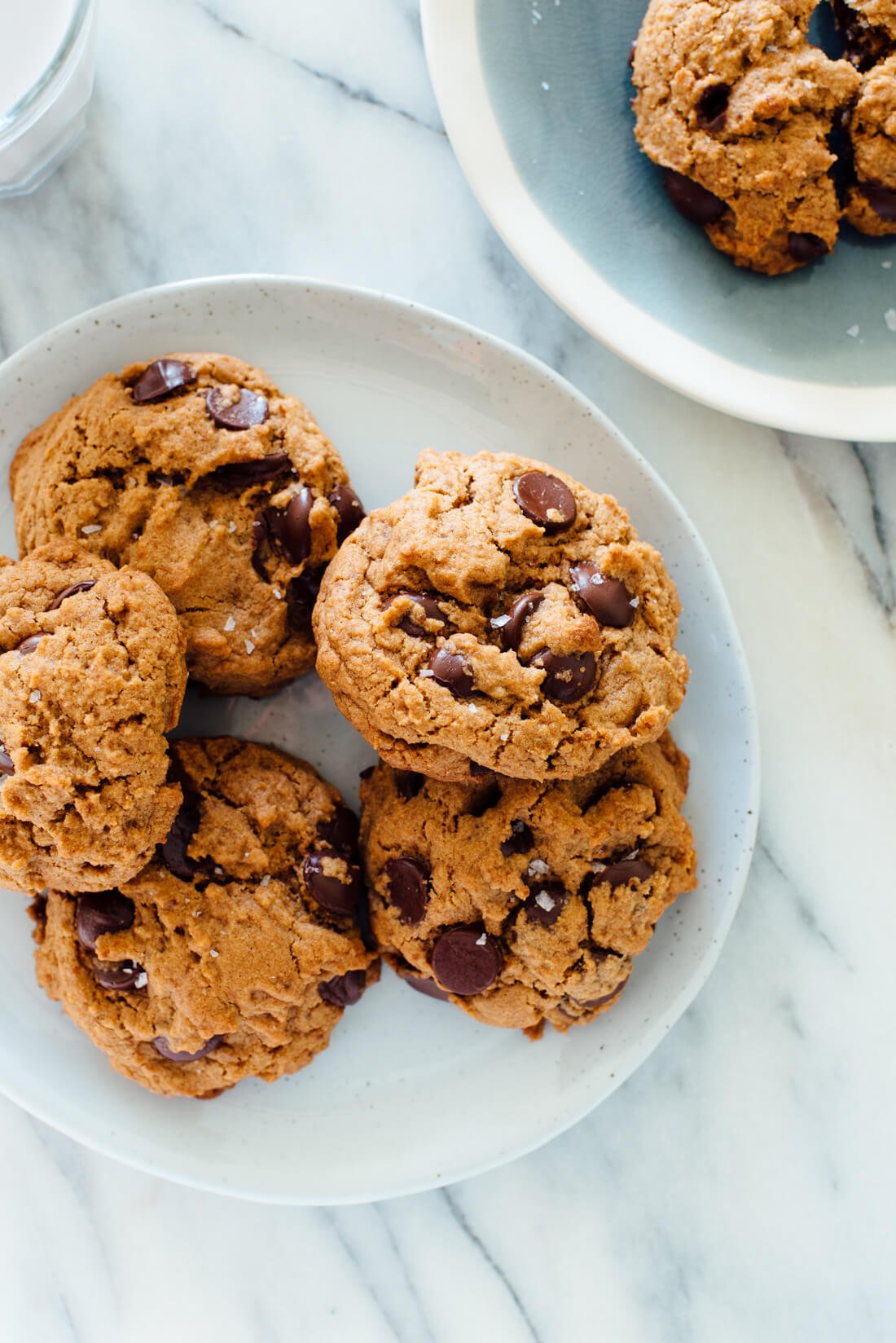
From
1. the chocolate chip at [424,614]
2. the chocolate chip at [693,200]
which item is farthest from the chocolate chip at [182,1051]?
the chocolate chip at [693,200]

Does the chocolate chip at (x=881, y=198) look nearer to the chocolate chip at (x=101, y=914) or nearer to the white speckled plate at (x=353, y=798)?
the white speckled plate at (x=353, y=798)

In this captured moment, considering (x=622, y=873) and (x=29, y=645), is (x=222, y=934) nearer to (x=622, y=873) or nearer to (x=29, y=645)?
(x=29, y=645)

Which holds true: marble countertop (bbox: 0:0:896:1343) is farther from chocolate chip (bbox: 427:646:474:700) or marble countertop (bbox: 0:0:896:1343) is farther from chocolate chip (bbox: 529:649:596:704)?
chocolate chip (bbox: 427:646:474:700)

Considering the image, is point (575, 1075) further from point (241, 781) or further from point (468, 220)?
point (468, 220)

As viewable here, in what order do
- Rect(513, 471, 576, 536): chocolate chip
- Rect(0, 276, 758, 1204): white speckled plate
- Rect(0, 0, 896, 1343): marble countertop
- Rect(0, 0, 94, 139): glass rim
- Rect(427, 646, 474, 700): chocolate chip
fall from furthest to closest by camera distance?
Rect(0, 0, 896, 1343): marble countertop → Rect(0, 276, 758, 1204): white speckled plate → Rect(0, 0, 94, 139): glass rim → Rect(513, 471, 576, 536): chocolate chip → Rect(427, 646, 474, 700): chocolate chip

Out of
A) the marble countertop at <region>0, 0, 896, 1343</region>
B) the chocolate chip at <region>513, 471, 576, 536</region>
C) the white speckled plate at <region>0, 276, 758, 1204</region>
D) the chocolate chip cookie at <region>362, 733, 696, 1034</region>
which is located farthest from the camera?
the marble countertop at <region>0, 0, 896, 1343</region>

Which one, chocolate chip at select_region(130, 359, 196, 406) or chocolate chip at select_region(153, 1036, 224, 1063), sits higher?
chocolate chip at select_region(130, 359, 196, 406)

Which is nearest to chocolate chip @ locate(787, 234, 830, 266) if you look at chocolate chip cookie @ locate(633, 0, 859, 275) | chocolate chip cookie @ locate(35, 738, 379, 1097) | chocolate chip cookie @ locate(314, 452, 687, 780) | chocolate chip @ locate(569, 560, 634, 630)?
chocolate chip cookie @ locate(633, 0, 859, 275)
